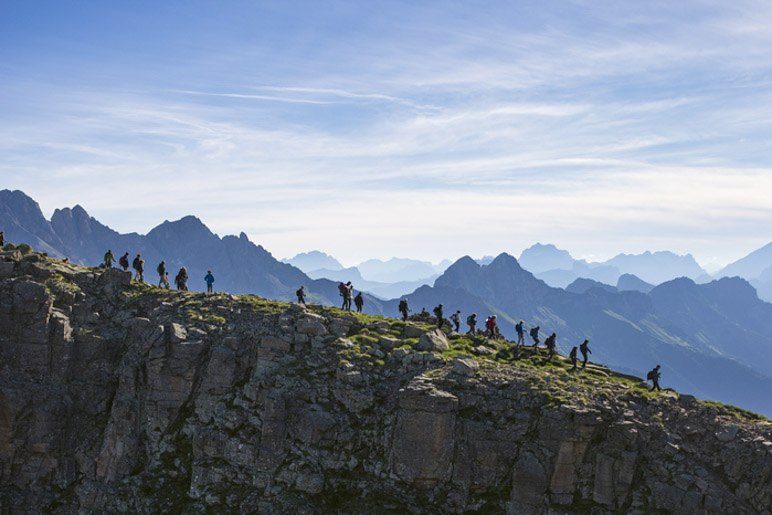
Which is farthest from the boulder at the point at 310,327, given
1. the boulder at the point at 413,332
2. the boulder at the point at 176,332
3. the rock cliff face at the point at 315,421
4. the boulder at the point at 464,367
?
the boulder at the point at 464,367

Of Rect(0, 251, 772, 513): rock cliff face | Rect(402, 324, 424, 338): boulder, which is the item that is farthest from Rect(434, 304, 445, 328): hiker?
Rect(402, 324, 424, 338): boulder

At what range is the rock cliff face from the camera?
5047 cm

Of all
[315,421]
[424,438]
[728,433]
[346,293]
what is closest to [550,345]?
[728,433]

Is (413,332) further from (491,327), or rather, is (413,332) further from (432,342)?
(491,327)

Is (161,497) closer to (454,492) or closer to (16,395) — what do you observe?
(16,395)

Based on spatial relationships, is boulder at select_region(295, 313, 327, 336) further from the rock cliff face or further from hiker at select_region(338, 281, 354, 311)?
hiker at select_region(338, 281, 354, 311)

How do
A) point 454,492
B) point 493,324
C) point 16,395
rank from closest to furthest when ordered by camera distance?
point 454,492
point 16,395
point 493,324

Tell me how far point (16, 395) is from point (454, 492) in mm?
47062

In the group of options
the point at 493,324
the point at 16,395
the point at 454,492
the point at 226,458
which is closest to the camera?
the point at 454,492

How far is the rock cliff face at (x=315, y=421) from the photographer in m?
50.5

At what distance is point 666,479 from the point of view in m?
48.6

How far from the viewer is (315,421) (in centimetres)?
5600

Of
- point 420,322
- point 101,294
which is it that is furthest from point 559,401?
point 101,294

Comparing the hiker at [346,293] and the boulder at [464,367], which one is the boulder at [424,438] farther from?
the hiker at [346,293]
